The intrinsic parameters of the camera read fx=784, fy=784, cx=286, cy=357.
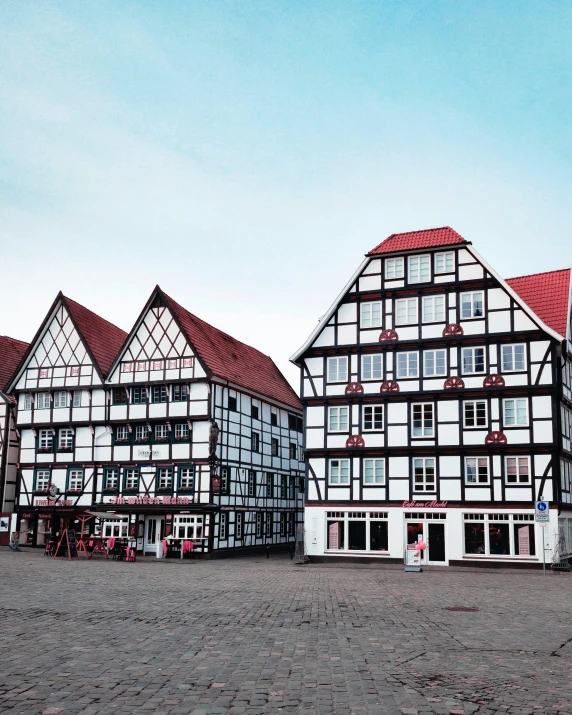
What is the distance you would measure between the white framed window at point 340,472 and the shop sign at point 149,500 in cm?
889

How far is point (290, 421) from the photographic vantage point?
58312mm

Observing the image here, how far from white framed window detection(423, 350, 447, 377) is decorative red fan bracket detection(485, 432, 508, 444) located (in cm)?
395

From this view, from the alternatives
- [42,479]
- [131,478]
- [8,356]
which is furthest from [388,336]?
→ [8,356]

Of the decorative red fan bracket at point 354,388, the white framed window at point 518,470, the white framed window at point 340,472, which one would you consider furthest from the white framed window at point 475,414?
the white framed window at point 340,472

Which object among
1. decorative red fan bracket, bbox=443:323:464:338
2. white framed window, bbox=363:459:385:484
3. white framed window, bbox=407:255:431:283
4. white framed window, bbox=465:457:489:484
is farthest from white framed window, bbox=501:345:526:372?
white framed window, bbox=363:459:385:484

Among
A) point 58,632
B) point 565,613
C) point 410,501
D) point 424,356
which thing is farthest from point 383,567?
point 58,632

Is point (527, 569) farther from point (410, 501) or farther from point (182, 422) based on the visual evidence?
point (182, 422)

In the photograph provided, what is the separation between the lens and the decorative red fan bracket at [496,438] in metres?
38.5

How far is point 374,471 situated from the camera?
41.0m

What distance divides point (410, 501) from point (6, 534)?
2684cm

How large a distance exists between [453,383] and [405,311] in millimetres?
4689

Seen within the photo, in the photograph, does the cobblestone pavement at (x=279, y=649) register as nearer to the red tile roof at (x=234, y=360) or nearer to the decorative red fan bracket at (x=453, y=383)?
the decorative red fan bracket at (x=453, y=383)

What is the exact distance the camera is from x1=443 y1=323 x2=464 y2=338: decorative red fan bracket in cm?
4044

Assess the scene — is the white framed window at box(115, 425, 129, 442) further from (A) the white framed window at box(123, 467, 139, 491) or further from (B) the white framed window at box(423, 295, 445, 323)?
(B) the white framed window at box(423, 295, 445, 323)
